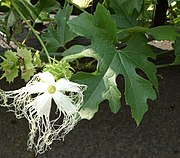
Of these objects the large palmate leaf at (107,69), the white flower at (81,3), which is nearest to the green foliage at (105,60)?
the large palmate leaf at (107,69)

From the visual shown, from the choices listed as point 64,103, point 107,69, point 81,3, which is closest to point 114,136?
point 107,69

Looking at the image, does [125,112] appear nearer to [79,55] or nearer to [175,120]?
[175,120]

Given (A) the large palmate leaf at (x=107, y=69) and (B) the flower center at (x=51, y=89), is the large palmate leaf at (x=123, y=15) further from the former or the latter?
(B) the flower center at (x=51, y=89)

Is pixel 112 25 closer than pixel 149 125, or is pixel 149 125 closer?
pixel 112 25

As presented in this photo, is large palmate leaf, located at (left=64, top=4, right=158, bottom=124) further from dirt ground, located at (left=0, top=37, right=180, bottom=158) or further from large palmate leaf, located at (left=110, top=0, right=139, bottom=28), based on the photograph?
dirt ground, located at (left=0, top=37, right=180, bottom=158)

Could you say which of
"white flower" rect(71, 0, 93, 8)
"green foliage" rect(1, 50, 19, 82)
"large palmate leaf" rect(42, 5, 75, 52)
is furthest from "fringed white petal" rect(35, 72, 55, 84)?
"white flower" rect(71, 0, 93, 8)

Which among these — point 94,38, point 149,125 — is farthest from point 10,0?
point 149,125
